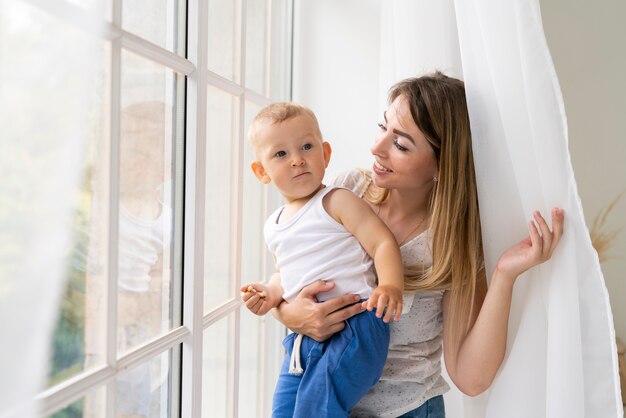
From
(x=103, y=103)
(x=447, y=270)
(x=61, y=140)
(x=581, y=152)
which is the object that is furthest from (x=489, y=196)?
(x=581, y=152)

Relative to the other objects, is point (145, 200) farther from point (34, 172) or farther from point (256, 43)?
point (256, 43)

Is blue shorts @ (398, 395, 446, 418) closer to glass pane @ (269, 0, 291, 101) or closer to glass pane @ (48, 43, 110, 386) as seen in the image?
glass pane @ (48, 43, 110, 386)

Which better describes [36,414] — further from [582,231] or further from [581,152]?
[581,152]

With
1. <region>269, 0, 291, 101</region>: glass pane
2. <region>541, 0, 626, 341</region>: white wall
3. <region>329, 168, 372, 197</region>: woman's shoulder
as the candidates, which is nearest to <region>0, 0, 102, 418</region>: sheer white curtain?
<region>329, 168, 372, 197</region>: woman's shoulder

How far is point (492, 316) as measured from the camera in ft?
4.10

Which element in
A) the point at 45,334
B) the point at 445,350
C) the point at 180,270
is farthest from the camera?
the point at 445,350

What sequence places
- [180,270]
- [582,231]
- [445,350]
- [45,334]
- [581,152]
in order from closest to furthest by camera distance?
[45,334], [582,231], [180,270], [445,350], [581,152]

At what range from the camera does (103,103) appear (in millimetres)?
899

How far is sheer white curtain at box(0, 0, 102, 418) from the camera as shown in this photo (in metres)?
0.48

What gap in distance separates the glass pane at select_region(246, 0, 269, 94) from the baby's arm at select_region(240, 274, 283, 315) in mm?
657

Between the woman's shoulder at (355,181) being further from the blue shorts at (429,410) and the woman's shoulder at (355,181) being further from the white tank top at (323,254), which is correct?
the blue shorts at (429,410)

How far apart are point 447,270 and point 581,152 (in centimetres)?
182

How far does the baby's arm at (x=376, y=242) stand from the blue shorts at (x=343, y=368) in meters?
0.06

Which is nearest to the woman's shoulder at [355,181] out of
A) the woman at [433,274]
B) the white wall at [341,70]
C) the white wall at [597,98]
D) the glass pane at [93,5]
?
the woman at [433,274]
